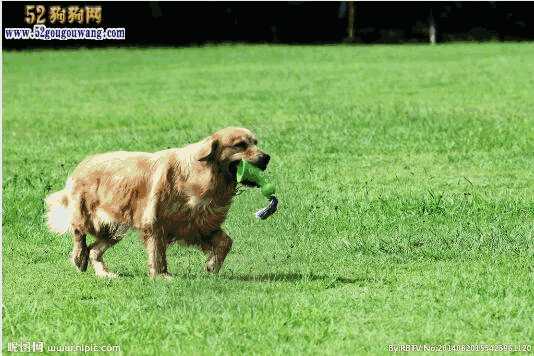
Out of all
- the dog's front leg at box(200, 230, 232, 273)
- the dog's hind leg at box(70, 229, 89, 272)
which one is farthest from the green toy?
the dog's hind leg at box(70, 229, 89, 272)

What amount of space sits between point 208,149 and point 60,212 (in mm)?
1802

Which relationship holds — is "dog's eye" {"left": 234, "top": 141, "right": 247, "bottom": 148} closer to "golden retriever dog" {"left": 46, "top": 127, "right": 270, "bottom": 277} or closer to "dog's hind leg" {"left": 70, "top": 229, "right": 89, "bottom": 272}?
"golden retriever dog" {"left": 46, "top": 127, "right": 270, "bottom": 277}

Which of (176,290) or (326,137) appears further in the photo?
(326,137)

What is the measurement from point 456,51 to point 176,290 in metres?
37.8

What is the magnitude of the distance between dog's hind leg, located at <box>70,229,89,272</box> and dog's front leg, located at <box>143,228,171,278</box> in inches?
29.5

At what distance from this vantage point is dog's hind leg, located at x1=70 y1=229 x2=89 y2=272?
9.13 meters

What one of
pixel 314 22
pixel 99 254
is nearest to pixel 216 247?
pixel 99 254

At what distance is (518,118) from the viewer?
20.8 m

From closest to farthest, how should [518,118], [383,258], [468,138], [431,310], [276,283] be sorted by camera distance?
1. [431,310]
2. [276,283]
3. [383,258]
4. [468,138]
5. [518,118]

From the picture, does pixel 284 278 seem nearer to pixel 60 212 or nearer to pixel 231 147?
pixel 231 147

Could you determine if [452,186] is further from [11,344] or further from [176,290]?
[11,344]

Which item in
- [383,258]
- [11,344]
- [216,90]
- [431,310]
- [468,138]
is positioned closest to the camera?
[11,344]

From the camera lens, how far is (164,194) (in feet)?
27.6

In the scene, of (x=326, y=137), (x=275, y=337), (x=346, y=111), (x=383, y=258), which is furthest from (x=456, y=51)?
(x=275, y=337)
